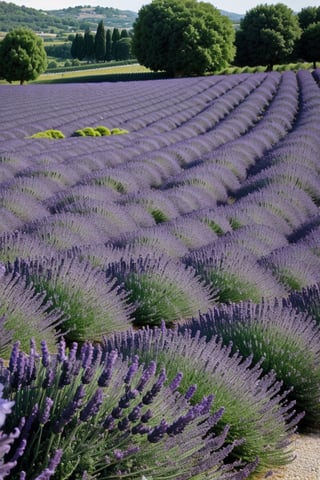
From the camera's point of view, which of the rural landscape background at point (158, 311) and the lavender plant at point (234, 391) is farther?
the lavender plant at point (234, 391)

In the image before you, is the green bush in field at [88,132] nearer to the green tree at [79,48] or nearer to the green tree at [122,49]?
the green tree at [122,49]

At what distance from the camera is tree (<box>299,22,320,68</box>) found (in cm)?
6106

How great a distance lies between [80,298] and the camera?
423 cm

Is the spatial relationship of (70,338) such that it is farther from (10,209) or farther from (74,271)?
(10,209)

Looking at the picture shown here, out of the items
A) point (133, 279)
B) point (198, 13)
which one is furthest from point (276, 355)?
point (198, 13)

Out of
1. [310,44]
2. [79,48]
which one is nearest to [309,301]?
[310,44]

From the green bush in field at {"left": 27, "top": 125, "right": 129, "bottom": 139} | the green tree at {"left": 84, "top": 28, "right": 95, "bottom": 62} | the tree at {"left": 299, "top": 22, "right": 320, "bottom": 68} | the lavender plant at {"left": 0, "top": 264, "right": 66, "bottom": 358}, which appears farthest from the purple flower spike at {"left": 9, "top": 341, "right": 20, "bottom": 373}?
the green tree at {"left": 84, "top": 28, "right": 95, "bottom": 62}

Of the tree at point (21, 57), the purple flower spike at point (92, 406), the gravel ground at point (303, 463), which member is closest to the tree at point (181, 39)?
the tree at point (21, 57)

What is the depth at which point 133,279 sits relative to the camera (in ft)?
15.9

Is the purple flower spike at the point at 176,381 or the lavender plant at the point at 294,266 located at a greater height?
the purple flower spike at the point at 176,381

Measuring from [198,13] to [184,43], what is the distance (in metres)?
5.86

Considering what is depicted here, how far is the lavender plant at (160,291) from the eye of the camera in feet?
15.4

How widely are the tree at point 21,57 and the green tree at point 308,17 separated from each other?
969 inches

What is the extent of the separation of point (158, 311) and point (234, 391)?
1832 millimetres
